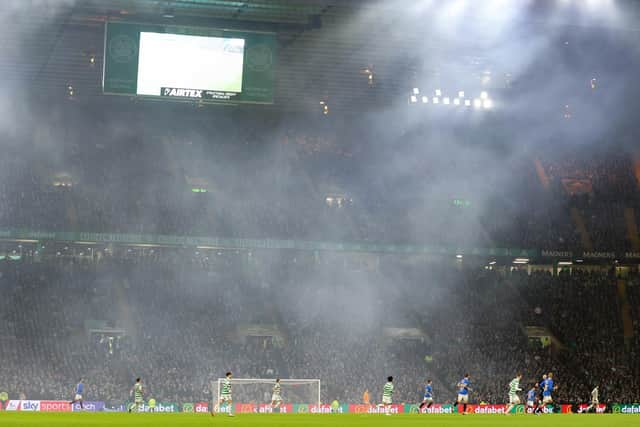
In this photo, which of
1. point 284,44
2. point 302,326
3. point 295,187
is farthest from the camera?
point 295,187

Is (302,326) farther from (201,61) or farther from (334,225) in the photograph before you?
(201,61)

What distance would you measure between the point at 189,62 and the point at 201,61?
29cm

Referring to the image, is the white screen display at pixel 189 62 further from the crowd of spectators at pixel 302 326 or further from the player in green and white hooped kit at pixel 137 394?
the crowd of spectators at pixel 302 326

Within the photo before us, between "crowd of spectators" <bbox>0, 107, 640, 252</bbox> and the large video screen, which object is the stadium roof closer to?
the large video screen

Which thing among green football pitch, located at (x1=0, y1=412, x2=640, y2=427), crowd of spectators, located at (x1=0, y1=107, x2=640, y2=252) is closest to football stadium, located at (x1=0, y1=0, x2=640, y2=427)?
crowd of spectators, located at (x1=0, y1=107, x2=640, y2=252)

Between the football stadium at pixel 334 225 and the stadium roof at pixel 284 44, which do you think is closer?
the stadium roof at pixel 284 44

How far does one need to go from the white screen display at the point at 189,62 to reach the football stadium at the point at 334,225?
7.81m

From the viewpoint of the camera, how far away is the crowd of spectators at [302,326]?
38531mm

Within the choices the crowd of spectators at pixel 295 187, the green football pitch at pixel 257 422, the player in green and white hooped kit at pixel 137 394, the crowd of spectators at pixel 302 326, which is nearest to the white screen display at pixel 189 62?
the green football pitch at pixel 257 422

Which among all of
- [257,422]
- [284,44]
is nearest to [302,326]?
[284,44]

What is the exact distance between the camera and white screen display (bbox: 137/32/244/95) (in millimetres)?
21141

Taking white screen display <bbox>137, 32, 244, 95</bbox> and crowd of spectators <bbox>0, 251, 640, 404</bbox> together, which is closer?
white screen display <bbox>137, 32, 244, 95</bbox>

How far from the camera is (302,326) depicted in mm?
43938

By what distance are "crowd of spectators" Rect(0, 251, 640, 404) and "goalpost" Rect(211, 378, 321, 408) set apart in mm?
145
